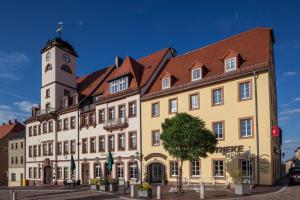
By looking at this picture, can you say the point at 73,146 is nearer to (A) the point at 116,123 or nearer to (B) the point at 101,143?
(B) the point at 101,143

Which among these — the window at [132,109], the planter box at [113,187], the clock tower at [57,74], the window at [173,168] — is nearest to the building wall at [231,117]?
the window at [173,168]

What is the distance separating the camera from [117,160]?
41406mm

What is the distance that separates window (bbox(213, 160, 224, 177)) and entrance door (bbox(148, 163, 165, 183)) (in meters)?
6.84

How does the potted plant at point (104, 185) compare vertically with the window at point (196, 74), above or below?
below

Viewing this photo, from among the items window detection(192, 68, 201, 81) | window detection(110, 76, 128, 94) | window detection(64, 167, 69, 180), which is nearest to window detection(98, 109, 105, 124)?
window detection(110, 76, 128, 94)

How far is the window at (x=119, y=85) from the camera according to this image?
41.7 m

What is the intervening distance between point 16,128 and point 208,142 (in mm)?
56272

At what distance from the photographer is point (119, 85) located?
42.5 metres

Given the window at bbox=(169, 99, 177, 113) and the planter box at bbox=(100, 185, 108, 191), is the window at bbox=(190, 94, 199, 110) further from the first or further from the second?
the planter box at bbox=(100, 185, 108, 191)

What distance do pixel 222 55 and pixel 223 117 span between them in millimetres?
6740

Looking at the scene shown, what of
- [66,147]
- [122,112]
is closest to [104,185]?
[122,112]

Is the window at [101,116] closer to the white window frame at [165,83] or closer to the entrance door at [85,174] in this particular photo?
the entrance door at [85,174]

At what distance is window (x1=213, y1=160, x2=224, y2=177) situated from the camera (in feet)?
103

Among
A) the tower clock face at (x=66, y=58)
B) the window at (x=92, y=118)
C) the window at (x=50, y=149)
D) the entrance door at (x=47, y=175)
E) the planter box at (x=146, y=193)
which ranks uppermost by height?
the tower clock face at (x=66, y=58)
